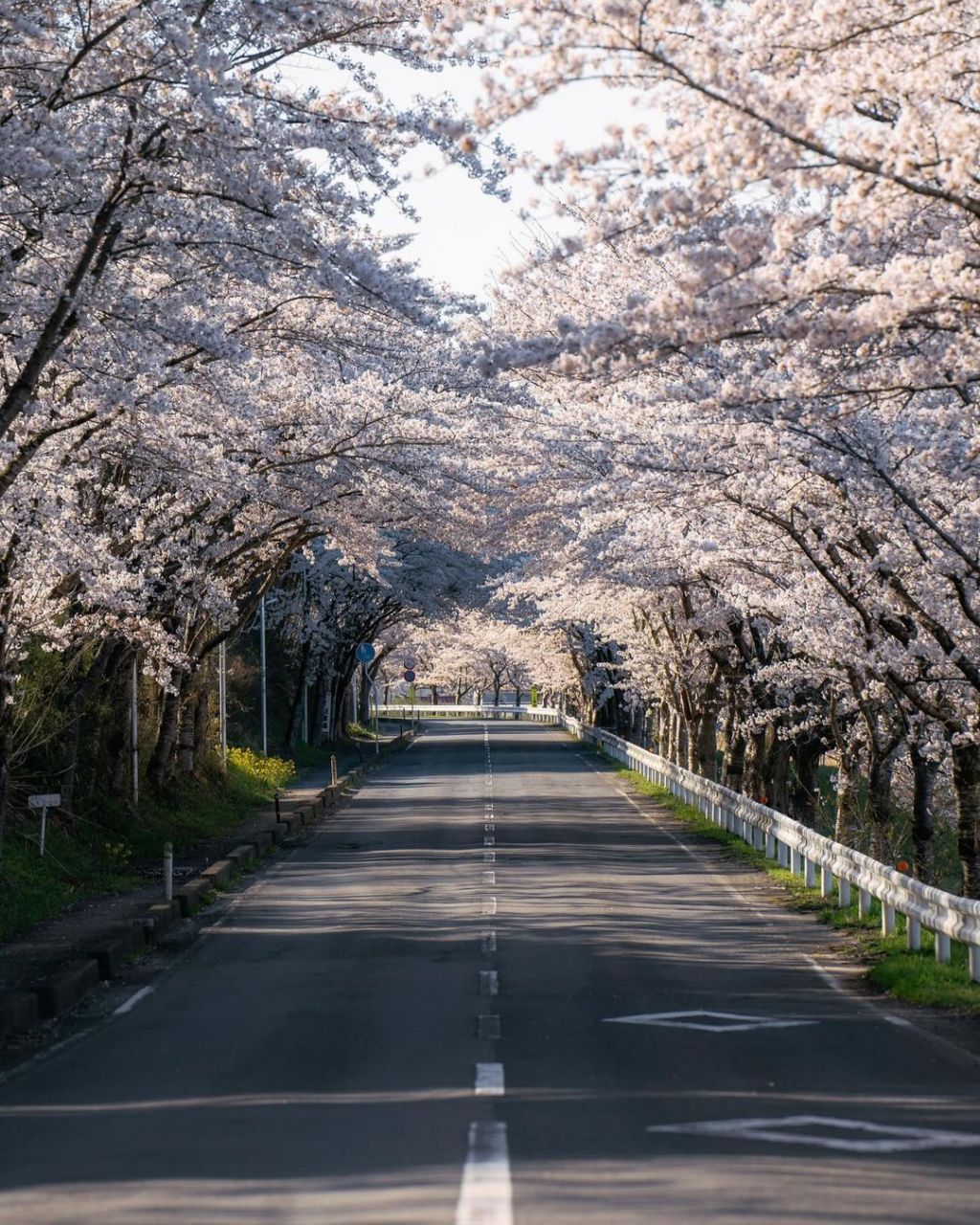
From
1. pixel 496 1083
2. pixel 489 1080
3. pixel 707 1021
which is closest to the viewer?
A: pixel 496 1083

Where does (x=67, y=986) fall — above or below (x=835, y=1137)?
below

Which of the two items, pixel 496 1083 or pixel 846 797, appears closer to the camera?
pixel 496 1083

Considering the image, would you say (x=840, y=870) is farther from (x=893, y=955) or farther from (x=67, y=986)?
(x=67, y=986)

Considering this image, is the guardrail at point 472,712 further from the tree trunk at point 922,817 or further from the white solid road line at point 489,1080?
the white solid road line at point 489,1080

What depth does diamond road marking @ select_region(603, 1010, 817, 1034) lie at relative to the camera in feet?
39.4

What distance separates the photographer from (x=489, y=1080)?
9.68 metres

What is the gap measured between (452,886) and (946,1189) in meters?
15.7

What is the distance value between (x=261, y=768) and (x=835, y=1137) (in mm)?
37829

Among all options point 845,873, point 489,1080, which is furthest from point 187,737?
point 489,1080

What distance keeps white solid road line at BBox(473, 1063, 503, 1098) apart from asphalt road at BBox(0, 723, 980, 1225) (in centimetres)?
3

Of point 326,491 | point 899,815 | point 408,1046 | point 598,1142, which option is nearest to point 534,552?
point 326,491

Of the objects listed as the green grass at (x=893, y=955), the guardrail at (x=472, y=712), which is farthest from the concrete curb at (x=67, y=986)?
the guardrail at (x=472, y=712)

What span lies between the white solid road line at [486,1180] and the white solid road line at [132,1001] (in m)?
6.24

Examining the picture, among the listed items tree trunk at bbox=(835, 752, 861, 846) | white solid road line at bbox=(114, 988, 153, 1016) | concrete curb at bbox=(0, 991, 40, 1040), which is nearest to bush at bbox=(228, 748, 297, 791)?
tree trunk at bbox=(835, 752, 861, 846)
